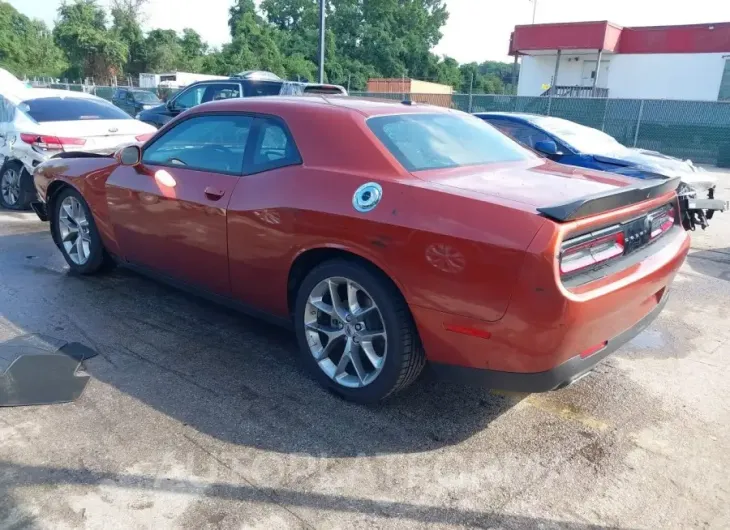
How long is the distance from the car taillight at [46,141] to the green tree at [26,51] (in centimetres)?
4503

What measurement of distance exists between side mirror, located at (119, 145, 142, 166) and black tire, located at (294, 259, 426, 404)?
1.94 metres

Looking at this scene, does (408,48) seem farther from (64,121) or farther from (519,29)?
(64,121)

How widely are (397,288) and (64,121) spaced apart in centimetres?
670

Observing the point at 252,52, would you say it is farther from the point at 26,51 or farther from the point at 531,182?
the point at 531,182

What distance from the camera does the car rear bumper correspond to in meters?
2.58

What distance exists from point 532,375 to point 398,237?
863 mm

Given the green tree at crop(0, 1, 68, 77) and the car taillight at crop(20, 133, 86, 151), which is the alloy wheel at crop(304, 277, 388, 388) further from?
the green tree at crop(0, 1, 68, 77)

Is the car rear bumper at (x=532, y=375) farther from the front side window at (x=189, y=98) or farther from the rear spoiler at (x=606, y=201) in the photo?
the front side window at (x=189, y=98)

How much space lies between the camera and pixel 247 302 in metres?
3.73

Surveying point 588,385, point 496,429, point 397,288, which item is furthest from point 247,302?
point 588,385

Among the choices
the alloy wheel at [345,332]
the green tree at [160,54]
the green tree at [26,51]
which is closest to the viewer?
the alloy wheel at [345,332]

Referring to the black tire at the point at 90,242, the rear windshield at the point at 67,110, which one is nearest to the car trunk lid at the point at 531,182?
the black tire at the point at 90,242

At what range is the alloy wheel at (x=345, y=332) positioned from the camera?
307 centimetres

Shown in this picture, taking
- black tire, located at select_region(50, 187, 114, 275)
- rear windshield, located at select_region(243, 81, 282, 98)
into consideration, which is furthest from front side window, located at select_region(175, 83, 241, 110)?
black tire, located at select_region(50, 187, 114, 275)
